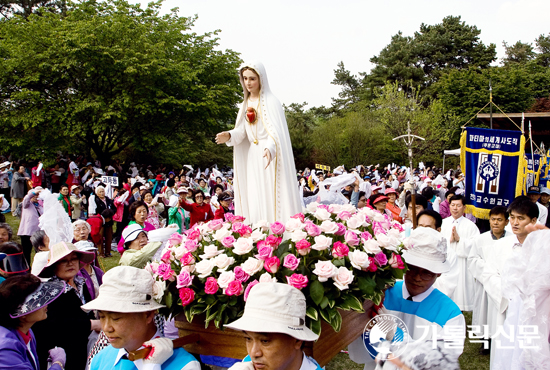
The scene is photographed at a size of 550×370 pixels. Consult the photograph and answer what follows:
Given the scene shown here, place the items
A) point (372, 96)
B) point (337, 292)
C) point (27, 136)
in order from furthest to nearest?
1. point (372, 96)
2. point (27, 136)
3. point (337, 292)

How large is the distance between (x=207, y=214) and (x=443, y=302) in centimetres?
681

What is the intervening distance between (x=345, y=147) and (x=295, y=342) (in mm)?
34624

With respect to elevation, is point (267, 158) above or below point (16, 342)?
above

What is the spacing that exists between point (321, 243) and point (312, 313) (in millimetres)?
396

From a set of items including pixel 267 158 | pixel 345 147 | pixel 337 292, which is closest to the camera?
pixel 337 292

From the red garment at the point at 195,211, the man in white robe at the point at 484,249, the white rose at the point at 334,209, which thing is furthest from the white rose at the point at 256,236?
the red garment at the point at 195,211

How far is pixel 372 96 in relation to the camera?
153ft

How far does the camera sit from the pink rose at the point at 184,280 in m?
2.33

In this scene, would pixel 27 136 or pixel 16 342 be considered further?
pixel 27 136

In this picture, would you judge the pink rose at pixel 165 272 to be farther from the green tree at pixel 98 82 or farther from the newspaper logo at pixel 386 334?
the green tree at pixel 98 82

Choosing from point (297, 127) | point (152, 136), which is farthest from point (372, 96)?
point (152, 136)

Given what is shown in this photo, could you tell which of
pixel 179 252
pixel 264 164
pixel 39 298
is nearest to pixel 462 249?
pixel 264 164

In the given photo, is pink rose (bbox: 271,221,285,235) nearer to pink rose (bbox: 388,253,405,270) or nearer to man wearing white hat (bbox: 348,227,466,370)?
pink rose (bbox: 388,253,405,270)

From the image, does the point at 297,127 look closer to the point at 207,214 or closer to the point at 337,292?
the point at 207,214
